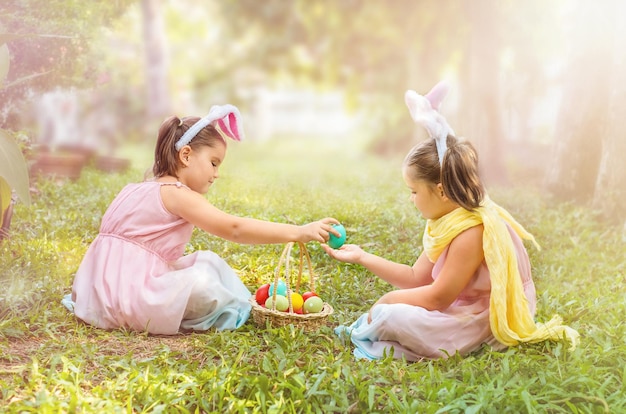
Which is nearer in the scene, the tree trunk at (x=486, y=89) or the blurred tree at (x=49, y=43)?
the blurred tree at (x=49, y=43)

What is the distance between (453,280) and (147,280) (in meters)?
1.26

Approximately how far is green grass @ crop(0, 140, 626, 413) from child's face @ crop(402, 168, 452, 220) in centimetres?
56

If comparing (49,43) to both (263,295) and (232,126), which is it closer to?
(232,126)

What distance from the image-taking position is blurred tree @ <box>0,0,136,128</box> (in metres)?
4.39

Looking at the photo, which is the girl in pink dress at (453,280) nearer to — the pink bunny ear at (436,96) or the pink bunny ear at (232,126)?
the pink bunny ear at (436,96)

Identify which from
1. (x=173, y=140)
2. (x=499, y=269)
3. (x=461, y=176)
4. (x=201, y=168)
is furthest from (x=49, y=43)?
(x=499, y=269)

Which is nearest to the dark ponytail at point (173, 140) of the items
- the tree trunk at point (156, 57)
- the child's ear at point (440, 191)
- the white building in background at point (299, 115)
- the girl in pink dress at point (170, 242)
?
the girl in pink dress at point (170, 242)

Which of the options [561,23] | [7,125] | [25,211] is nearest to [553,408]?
[25,211]

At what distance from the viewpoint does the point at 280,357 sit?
→ 8.63ft

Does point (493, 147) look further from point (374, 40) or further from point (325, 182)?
point (374, 40)

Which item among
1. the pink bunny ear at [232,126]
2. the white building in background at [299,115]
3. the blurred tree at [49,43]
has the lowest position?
the white building in background at [299,115]

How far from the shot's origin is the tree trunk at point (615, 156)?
5016 mm

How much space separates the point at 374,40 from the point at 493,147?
5.72m

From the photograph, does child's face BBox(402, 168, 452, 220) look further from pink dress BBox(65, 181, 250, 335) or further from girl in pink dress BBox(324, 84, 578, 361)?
pink dress BBox(65, 181, 250, 335)
